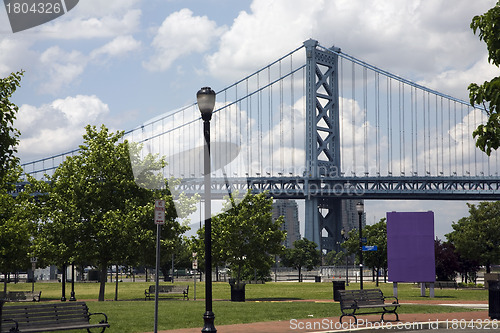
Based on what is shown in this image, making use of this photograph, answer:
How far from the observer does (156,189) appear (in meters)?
41.2

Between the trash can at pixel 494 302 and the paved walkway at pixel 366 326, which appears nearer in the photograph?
the paved walkway at pixel 366 326

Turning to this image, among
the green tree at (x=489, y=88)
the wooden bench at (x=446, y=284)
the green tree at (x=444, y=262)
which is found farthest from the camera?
the green tree at (x=444, y=262)

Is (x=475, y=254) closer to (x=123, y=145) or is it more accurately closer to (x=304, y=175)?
(x=123, y=145)

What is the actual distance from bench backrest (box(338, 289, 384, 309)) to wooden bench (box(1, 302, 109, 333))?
7.07 m

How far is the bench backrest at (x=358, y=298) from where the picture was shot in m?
19.1

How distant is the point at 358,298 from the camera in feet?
65.2

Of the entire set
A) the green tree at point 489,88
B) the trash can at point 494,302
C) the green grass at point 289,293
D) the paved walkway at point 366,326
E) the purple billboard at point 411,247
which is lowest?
the green grass at point 289,293

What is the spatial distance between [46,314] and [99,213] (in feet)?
77.3

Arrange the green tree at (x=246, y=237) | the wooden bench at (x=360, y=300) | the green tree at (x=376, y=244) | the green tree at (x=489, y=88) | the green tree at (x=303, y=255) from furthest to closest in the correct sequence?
the green tree at (x=303, y=255), the green tree at (x=376, y=244), the green tree at (x=246, y=237), the wooden bench at (x=360, y=300), the green tree at (x=489, y=88)

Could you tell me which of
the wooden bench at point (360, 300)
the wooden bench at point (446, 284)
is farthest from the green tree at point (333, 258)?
the wooden bench at point (360, 300)

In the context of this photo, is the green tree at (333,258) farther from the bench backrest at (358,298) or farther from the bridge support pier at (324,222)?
the bench backrest at (358,298)

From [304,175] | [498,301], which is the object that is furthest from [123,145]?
[304,175]

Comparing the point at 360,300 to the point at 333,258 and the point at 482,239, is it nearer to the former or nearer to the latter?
the point at 482,239

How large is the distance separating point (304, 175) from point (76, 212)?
271 ft
